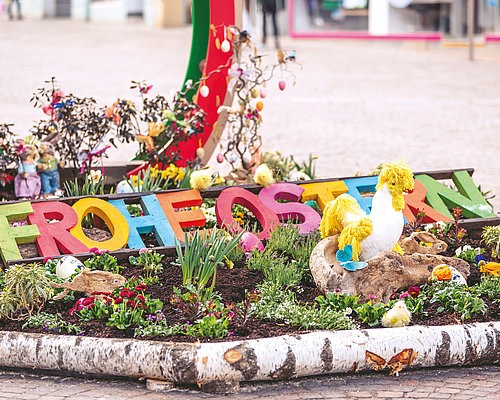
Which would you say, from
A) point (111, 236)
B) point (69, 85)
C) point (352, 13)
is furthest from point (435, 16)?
point (111, 236)

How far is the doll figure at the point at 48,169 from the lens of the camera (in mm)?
6859

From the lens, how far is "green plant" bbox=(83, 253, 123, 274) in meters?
5.39

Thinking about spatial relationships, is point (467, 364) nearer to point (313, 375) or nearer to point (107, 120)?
point (313, 375)

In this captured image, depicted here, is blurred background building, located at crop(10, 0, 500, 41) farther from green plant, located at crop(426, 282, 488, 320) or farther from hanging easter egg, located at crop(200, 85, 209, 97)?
green plant, located at crop(426, 282, 488, 320)

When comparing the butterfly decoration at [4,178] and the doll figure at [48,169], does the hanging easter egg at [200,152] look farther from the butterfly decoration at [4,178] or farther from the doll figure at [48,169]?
the butterfly decoration at [4,178]

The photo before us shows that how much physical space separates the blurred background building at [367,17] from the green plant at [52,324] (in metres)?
19.5

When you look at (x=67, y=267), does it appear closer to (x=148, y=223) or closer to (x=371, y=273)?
(x=148, y=223)

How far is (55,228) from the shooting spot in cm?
575

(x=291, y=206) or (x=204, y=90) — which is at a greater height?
(x=204, y=90)

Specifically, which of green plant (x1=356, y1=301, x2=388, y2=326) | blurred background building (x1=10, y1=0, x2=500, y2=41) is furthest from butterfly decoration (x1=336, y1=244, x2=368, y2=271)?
blurred background building (x1=10, y1=0, x2=500, y2=41)

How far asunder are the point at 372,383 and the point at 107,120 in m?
3.81

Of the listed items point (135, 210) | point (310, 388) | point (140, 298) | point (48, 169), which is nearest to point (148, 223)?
point (135, 210)

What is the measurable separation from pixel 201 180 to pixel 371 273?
1851mm

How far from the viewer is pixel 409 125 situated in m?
12.0
